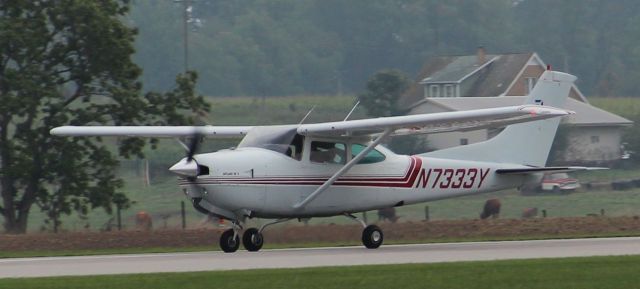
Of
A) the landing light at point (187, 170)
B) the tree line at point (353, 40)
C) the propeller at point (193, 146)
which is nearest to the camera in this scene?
the landing light at point (187, 170)

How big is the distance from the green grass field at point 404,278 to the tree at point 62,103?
49.1 ft

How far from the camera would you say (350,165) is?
22.9 metres

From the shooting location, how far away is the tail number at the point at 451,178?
24.1 metres

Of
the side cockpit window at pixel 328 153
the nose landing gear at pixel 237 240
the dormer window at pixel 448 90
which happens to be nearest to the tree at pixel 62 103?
the nose landing gear at pixel 237 240

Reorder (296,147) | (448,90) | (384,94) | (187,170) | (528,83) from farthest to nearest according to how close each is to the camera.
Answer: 1. (448,90)
2. (384,94)
3. (528,83)
4. (296,147)
5. (187,170)

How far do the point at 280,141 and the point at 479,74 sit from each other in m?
35.6

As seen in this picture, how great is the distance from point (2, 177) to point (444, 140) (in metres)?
21.3

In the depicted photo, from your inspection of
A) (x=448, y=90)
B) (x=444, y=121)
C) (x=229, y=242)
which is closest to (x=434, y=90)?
(x=448, y=90)

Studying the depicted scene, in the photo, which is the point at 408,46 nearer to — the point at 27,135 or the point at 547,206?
the point at 547,206

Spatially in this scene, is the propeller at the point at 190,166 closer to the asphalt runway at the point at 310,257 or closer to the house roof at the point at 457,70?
the asphalt runway at the point at 310,257

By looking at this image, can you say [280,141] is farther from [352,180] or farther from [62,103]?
[62,103]

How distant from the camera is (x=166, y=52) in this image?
246 feet

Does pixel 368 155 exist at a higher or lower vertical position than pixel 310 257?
higher

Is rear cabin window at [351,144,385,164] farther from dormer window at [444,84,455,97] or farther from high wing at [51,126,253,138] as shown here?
dormer window at [444,84,455,97]
